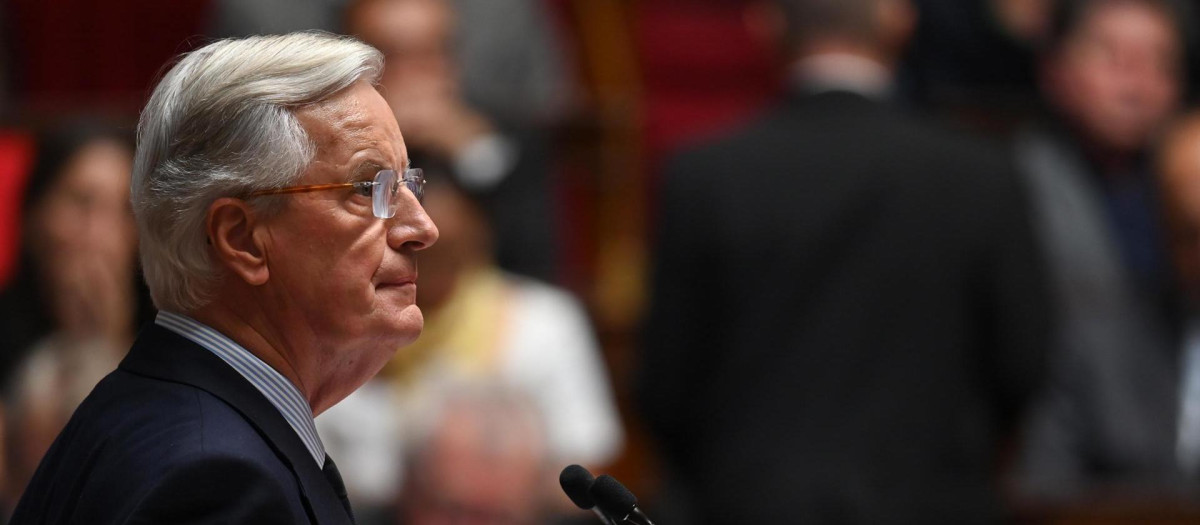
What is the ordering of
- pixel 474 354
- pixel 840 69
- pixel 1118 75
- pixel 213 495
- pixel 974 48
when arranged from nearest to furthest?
1. pixel 213 495
2. pixel 840 69
3. pixel 474 354
4. pixel 1118 75
5. pixel 974 48

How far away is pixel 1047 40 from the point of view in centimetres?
517

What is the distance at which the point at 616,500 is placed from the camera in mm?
1699

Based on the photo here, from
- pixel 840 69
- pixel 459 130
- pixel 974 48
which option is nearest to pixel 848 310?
pixel 840 69

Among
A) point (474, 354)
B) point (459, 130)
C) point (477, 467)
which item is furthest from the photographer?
point (459, 130)

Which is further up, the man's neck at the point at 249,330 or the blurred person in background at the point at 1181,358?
the man's neck at the point at 249,330

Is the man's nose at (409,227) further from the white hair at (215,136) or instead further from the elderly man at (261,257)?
the white hair at (215,136)

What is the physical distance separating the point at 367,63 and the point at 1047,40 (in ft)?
12.5

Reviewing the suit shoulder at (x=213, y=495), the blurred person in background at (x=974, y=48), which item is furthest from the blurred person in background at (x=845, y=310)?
the suit shoulder at (x=213, y=495)

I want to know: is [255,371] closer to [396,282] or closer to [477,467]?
[396,282]

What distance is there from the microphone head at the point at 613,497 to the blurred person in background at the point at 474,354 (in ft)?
6.91

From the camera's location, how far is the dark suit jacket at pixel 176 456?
57.2 inches

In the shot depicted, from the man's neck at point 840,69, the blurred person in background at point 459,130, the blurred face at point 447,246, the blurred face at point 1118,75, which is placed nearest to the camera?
the man's neck at point 840,69

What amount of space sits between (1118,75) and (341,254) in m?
3.63

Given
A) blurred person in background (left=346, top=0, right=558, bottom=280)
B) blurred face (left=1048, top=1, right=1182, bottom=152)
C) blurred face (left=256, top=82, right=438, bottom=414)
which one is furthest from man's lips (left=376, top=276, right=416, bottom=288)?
blurred face (left=1048, top=1, right=1182, bottom=152)
